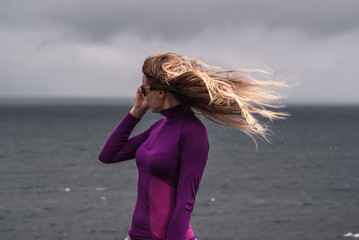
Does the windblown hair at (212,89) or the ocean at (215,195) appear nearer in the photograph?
the windblown hair at (212,89)

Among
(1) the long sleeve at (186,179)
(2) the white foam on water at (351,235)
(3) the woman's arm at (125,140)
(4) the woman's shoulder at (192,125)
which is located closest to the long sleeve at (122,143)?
(3) the woman's arm at (125,140)

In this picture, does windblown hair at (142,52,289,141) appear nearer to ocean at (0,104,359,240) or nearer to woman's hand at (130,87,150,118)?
woman's hand at (130,87,150,118)

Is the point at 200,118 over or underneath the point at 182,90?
underneath

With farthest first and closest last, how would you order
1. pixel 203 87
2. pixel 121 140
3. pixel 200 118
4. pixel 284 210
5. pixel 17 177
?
1. pixel 17 177
2. pixel 284 210
3. pixel 121 140
4. pixel 200 118
5. pixel 203 87

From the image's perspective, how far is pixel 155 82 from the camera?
130 inches

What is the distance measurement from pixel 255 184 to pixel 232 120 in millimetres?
67015

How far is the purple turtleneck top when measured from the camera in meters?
3.13

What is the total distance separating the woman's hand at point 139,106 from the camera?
11.9 ft

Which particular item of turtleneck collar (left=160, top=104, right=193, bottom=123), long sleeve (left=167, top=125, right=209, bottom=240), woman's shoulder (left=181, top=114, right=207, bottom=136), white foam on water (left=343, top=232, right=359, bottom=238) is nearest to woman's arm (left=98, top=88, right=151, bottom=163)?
turtleneck collar (left=160, top=104, right=193, bottom=123)

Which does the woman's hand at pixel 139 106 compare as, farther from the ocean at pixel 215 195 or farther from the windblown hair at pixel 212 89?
the ocean at pixel 215 195

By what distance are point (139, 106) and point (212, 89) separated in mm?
770

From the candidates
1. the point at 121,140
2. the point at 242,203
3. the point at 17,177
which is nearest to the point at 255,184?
the point at 242,203

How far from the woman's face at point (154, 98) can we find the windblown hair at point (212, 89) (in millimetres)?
41

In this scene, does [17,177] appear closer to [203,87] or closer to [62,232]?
[62,232]
